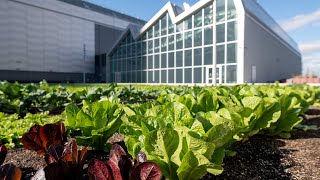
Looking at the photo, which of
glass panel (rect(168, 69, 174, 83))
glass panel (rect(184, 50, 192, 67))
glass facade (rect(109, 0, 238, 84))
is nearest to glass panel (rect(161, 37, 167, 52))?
glass facade (rect(109, 0, 238, 84))

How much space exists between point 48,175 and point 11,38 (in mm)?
44309

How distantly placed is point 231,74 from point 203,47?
437 centimetres

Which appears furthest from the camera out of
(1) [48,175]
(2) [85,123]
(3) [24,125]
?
(3) [24,125]

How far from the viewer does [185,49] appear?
27.8 meters

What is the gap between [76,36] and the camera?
46906 mm

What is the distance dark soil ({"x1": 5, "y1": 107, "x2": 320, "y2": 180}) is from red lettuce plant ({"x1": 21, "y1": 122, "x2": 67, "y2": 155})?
0.18 meters

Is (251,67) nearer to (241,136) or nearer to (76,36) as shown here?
(241,136)

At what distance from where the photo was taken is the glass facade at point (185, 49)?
2383 centimetres

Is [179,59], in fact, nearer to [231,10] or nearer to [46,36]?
[231,10]

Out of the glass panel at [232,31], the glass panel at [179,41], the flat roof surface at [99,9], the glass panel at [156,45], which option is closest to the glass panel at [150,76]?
the glass panel at [156,45]

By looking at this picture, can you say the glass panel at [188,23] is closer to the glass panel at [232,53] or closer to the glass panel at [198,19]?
the glass panel at [198,19]

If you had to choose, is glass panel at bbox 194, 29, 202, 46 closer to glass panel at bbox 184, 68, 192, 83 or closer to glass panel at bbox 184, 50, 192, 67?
glass panel at bbox 184, 50, 192, 67

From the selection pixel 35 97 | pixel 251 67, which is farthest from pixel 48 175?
pixel 251 67

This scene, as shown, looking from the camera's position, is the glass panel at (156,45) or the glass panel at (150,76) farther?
the glass panel at (150,76)
